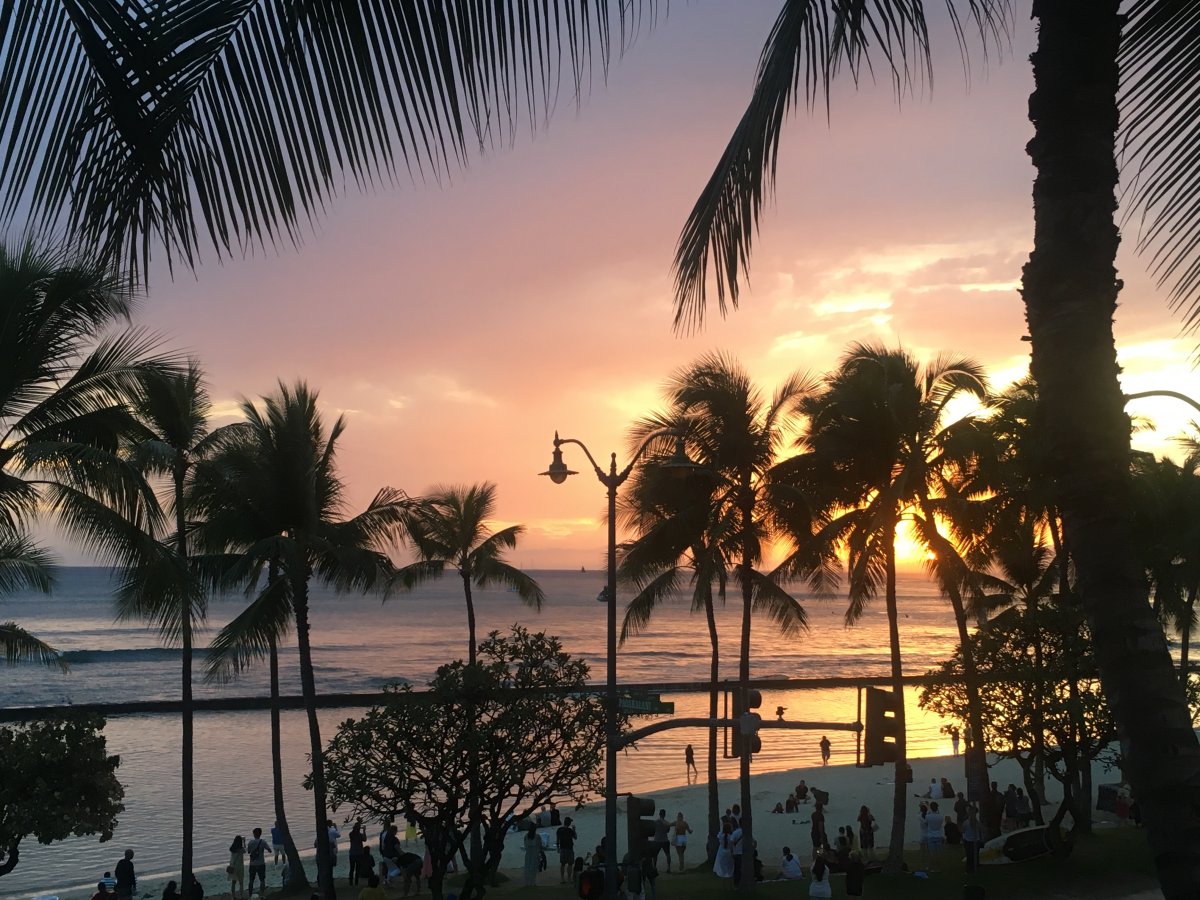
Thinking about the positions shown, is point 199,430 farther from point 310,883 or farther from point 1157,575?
point 1157,575

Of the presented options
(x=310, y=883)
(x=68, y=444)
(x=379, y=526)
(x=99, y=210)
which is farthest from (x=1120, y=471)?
(x=310, y=883)

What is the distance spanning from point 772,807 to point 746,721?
21.6 meters

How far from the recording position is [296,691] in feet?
258

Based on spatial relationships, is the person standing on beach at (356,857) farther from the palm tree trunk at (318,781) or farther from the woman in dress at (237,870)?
the woman in dress at (237,870)

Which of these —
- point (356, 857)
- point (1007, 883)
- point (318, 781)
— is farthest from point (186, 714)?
point (1007, 883)

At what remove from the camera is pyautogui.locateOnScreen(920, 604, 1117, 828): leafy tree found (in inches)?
936

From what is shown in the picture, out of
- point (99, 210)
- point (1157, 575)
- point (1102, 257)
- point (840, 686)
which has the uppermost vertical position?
point (1102, 257)

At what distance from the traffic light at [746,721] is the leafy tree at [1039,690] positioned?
27.1ft

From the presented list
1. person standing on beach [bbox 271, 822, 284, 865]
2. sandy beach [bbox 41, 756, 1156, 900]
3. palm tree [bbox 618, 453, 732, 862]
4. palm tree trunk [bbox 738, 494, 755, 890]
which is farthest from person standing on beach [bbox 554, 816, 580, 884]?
person standing on beach [bbox 271, 822, 284, 865]

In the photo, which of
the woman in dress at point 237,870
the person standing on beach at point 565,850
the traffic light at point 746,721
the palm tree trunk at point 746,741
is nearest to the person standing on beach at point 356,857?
the woman in dress at point 237,870

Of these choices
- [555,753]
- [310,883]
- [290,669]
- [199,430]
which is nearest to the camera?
[555,753]

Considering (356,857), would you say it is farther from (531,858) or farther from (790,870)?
(790,870)

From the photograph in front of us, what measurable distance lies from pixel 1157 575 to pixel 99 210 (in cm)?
3810

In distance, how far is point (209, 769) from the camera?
48469mm
